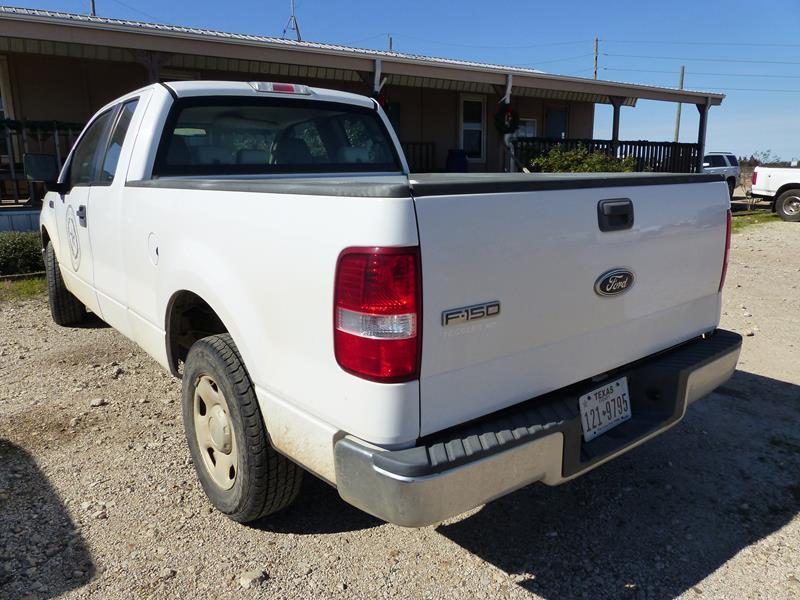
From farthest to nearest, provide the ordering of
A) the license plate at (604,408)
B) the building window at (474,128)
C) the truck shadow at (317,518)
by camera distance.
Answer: the building window at (474,128)
the truck shadow at (317,518)
the license plate at (604,408)

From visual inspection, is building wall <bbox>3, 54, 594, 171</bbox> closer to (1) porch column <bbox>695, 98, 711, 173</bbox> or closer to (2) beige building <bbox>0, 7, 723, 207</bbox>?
(2) beige building <bbox>0, 7, 723, 207</bbox>

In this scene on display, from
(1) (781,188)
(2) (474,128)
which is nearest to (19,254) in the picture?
(2) (474,128)

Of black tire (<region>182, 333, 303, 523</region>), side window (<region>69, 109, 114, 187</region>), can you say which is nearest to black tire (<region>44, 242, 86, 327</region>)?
side window (<region>69, 109, 114, 187</region>)

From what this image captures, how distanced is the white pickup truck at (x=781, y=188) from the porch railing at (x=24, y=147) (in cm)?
1666

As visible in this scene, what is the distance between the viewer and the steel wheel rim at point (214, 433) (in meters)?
2.67

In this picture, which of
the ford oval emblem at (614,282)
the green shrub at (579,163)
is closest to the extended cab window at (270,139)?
the ford oval emblem at (614,282)

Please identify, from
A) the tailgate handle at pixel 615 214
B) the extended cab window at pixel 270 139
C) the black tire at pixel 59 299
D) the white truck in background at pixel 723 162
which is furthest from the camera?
the white truck in background at pixel 723 162

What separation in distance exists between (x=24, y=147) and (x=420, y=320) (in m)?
10.9

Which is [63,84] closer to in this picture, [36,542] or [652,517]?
[36,542]

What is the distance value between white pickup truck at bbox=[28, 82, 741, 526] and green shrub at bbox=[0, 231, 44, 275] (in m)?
5.75

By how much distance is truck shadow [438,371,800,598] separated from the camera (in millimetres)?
2496

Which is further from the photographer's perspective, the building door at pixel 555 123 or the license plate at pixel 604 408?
the building door at pixel 555 123

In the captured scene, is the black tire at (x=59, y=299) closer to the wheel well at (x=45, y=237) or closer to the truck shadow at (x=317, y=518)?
the wheel well at (x=45, y=237)

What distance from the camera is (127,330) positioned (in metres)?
3.66
